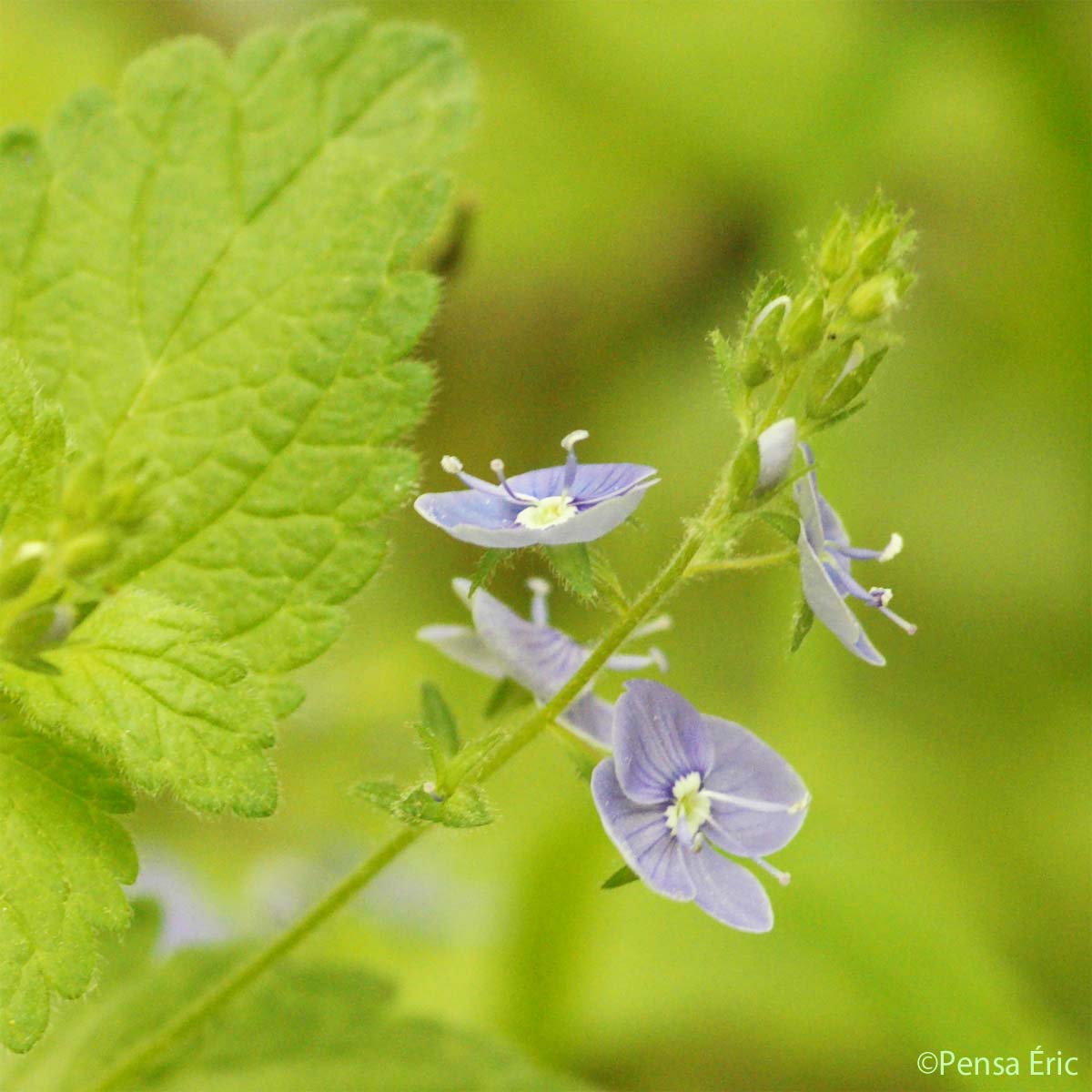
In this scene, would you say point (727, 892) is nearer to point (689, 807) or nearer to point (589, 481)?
point (689, 807)

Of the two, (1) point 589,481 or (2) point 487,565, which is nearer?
(2) point 487,565

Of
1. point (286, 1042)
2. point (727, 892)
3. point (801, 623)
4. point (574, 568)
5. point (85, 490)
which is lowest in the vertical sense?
point (286, 1042)

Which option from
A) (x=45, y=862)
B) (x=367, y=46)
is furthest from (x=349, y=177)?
(x=45, y=862)

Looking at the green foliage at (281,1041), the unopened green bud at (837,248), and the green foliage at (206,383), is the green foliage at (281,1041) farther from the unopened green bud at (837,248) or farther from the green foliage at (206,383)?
the unopened green bud at (837,248)

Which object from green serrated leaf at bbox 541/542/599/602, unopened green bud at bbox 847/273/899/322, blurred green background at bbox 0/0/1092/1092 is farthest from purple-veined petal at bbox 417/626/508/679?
blurred green background at bbox 0/0/1092/1092

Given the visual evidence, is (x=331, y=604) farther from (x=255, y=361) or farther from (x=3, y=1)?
(x=3, y=1)

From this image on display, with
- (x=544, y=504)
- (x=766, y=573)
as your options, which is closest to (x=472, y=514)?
(x=544, y=504)

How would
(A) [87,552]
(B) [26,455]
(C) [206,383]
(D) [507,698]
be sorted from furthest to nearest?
(C) [206,383]
(D) [507,698]
(B) [26,455]
(A) [87,552]
